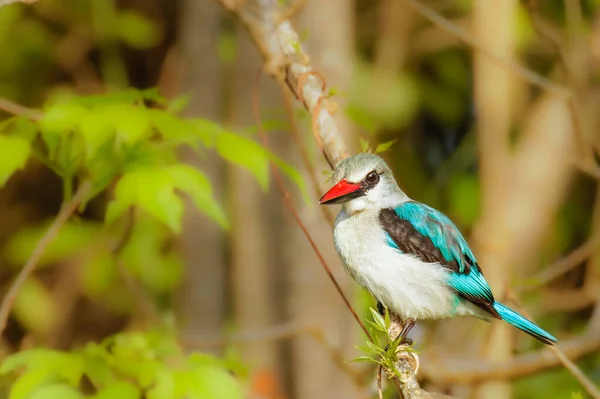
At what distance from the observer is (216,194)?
16.5ft

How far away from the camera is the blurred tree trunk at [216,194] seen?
15.8ft

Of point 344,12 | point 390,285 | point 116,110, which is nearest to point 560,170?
point 344,12

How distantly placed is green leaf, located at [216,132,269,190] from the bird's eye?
1.00 ft

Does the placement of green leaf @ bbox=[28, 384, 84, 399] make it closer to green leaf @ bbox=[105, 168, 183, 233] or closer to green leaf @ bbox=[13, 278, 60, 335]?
green leaf @ bbox=[105, 168, 183, 233]

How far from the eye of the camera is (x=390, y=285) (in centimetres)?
236

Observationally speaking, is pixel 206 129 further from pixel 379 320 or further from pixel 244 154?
pixel 379 320

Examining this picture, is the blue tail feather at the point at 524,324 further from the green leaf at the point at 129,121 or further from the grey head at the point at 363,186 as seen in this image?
the green leaf at the point at 129,121

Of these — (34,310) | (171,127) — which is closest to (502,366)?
(171,127)

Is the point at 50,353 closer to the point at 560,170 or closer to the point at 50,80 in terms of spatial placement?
the point at 560,170

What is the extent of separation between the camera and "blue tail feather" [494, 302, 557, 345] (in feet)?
8.20

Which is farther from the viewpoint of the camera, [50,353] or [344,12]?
[344,12]

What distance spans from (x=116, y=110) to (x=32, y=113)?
12.1 inches

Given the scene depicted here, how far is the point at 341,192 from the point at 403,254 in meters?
0.33

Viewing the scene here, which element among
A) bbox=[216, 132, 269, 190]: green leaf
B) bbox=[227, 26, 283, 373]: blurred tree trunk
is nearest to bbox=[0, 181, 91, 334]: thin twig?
bbox=[216, 132, 269, 190]: green leaf
